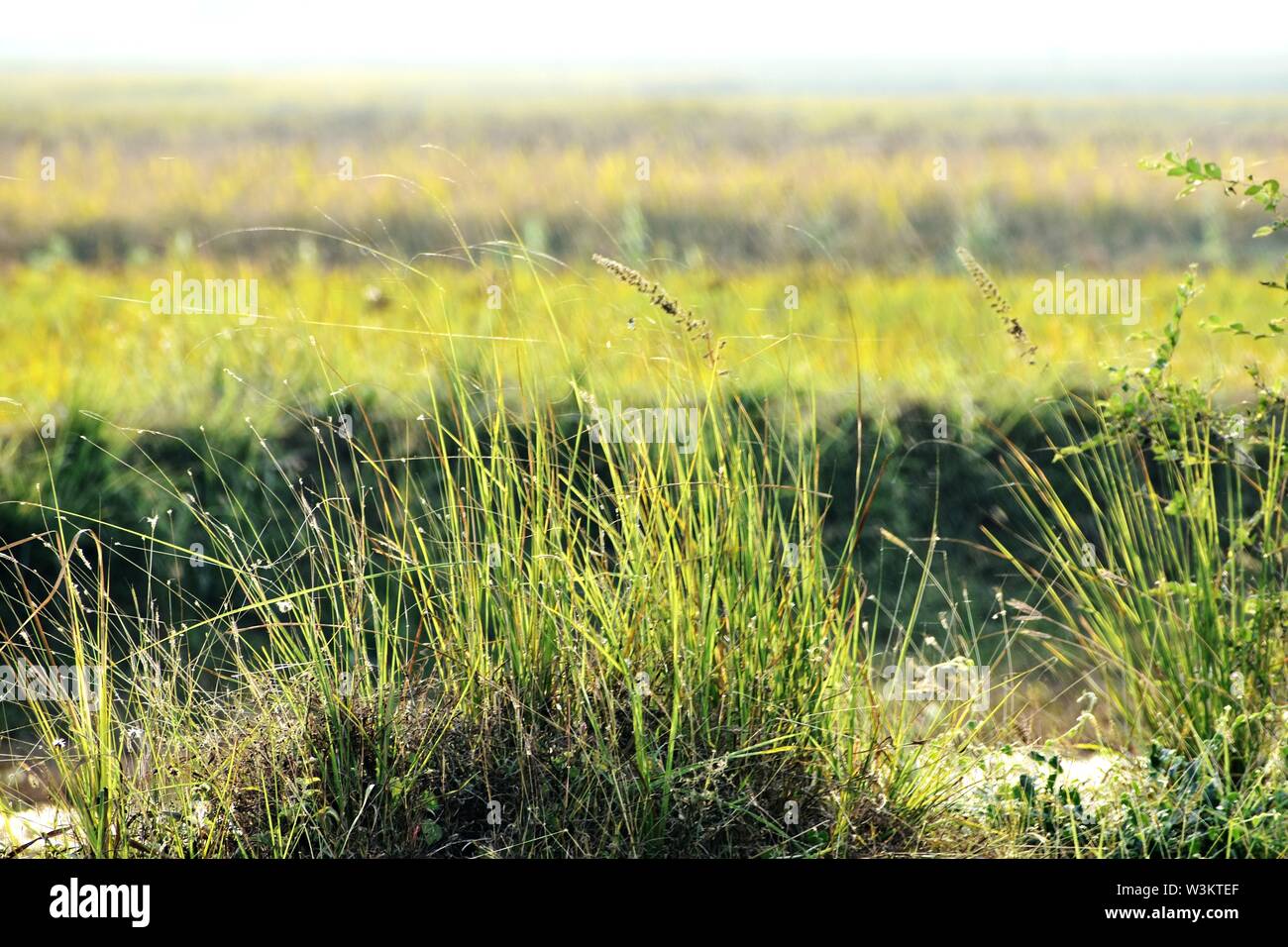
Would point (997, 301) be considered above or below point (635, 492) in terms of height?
above

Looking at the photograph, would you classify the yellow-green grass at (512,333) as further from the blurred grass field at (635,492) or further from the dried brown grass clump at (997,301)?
the dried brown grass clump at (997,301)

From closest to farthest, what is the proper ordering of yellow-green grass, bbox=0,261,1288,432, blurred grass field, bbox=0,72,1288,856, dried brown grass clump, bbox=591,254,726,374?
dried brown grass clump, bbox=591,254,726,374, blurred grass field, bbox=0,72,1288,856, yellow-green grass, bbox=0,261,1288,432

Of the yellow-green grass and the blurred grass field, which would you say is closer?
the blurred grass field

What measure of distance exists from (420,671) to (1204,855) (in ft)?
5.96

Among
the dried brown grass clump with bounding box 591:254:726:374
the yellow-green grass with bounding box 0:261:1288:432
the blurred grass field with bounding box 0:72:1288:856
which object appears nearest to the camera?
the dried brown grass clump with bounding box 591:254:726:374

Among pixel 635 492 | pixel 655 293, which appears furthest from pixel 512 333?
pixel 655 293

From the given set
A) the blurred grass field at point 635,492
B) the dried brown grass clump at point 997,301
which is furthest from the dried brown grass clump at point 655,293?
the dried brown grass clump at point 997,301

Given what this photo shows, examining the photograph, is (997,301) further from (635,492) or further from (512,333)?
(512,333)

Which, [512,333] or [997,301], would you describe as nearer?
[997,301]

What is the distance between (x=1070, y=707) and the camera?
4.55m

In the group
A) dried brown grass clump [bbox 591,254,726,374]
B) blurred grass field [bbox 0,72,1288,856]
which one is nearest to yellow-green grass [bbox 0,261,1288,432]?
blurred grass field [bbox 0,72,1288,856]

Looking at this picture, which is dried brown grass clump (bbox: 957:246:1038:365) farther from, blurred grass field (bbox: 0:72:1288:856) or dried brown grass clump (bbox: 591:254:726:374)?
dried brown grass clump (bbox: 591:254:726:374)
